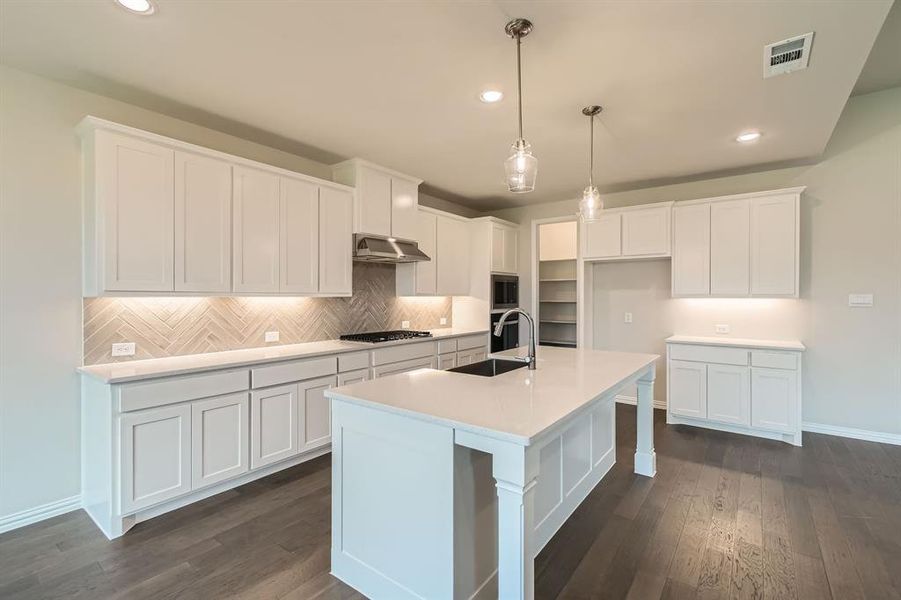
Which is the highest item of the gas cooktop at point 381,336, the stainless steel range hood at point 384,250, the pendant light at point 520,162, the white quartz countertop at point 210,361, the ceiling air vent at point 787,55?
the ceiling air vent at point 787,55

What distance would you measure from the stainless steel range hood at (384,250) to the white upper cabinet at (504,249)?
128cm

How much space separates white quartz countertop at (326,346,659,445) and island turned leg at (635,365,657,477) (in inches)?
19.5

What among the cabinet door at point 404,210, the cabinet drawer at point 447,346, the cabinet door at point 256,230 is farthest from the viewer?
the cabinet drawer at point 447,346

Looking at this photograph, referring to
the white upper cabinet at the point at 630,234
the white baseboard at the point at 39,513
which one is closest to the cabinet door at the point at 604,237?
the white upper cabinet at the point at 630,234

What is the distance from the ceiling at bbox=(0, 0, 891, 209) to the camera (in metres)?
1.90

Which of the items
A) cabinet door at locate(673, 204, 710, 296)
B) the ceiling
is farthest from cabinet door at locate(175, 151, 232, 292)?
cabinet door at locate(673, 204, 710, 296)

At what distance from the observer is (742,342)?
4.01 metres

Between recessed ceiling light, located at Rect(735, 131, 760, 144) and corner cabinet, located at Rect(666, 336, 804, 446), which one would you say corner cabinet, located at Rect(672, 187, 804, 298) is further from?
recessed ceiling light, located at Rect(735, 131, 760, 144)

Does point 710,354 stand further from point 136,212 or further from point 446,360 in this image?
point 136,212

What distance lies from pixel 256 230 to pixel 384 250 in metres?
1.17

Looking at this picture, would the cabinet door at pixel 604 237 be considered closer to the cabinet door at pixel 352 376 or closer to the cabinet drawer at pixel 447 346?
the cabinet drawer at pixel 447 346

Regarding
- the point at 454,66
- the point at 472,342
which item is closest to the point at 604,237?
the point at 472,342

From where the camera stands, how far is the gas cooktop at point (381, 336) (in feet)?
12.8

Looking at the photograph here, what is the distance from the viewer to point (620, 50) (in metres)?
2.17
